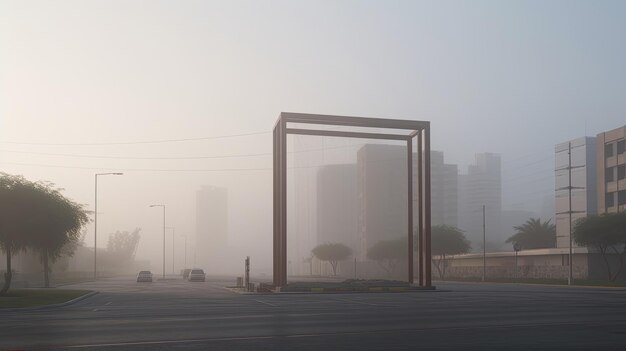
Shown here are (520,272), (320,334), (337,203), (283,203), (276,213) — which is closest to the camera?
(320,334)

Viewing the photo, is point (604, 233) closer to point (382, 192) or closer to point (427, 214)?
point (427, 214)

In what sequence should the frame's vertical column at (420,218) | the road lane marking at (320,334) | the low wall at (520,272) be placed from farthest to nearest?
the low wall at (520,272) < the frame's vertical column at (420,218) < the road lane marking at (320,334)

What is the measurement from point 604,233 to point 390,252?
40.4 m

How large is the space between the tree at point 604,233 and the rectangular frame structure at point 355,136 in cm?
2729

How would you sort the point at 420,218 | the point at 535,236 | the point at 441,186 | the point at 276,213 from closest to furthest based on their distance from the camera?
the point at 276,213 → the point at 420,218 → the point at 535,236 → the point at 441,186

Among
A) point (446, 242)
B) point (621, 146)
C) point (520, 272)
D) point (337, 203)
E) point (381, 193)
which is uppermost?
point (621, 146)

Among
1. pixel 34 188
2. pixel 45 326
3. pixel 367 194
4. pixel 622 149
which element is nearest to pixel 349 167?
pixel 367 194

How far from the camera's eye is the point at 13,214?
39.9 metres

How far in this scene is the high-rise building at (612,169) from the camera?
92.5 m

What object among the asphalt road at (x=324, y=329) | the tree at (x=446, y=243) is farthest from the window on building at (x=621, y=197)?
the asphalt road at (x=324, y=329)

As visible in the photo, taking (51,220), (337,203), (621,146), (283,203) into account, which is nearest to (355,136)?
(283,203)

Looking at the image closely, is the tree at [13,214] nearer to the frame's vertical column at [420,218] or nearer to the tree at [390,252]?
the frame's vertical column at [420,218]

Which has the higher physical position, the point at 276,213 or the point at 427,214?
the point at 276,213

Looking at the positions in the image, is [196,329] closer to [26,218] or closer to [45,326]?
[45,326]
